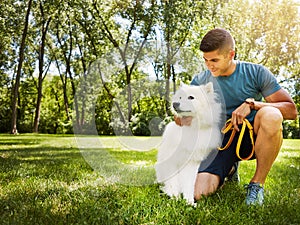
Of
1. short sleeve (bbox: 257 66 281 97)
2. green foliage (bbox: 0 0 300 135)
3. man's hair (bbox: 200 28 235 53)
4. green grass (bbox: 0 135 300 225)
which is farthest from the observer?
green foliage (bbox: 0 0 300 135)

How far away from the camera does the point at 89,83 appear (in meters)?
5.63

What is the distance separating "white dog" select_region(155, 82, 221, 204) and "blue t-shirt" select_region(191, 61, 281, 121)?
26 cm

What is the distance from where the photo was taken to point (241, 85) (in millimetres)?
3246

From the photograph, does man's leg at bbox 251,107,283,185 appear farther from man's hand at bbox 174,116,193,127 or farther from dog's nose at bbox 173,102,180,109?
dog's nose at bbox 173,102,180,109

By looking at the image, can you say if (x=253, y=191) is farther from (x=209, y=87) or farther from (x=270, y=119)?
(x=209, y=87)

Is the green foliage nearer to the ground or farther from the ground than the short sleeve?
farther from the ground

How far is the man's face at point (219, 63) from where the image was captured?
3.06 metres

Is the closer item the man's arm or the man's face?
the man's arm

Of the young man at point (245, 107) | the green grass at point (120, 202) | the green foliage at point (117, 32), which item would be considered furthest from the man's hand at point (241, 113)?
the green foliage at point (117, 32)

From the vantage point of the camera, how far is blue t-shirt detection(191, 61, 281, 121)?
10.5 ft

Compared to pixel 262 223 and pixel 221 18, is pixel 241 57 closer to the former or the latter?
pixel 221 18

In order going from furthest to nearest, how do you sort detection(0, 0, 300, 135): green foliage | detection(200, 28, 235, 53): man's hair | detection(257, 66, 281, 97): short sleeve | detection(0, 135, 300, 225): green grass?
detection(0, 0, 300, 135): green foliage → detection(257, 66, 281, 97): short sleeve → detection(200, 28, 235, 53): man's hair → detection(0, 135, 300, 225): green grass

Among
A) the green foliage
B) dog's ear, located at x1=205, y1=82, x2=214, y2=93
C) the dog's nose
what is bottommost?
the dog's nose

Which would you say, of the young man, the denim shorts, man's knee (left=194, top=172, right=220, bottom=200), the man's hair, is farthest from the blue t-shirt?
man's knee (left=194, top=172, right=220, bottom=200)
